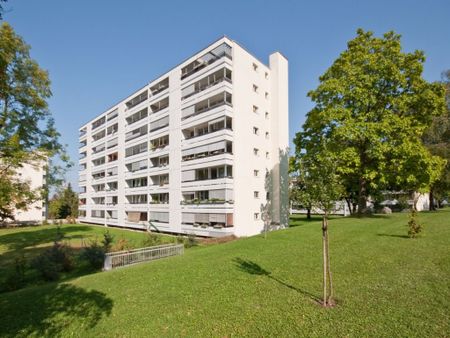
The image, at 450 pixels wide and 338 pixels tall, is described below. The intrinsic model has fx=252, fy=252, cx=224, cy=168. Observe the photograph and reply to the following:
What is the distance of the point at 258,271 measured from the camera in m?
10.3

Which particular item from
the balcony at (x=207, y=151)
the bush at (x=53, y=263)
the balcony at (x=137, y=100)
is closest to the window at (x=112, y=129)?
the balcony at (x=137, y=100)

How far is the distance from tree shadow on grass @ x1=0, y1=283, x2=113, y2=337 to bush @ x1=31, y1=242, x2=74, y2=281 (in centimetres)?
320

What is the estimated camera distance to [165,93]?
3619 centimetres

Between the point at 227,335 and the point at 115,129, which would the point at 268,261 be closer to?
the point at 227,335

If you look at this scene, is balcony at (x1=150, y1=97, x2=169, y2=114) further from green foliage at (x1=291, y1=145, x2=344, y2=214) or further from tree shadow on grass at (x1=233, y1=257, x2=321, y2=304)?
green foliage at (x1=291, y1=145, x2=344, y2=214)

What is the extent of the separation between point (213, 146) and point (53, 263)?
59.9ft

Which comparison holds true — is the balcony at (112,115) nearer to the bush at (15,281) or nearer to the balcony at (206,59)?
the balcony at (206,59)

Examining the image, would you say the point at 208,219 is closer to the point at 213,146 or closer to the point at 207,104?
the point at 213,146

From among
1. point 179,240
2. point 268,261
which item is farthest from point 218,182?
point 268,261

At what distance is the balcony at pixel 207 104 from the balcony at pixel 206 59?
168 inches

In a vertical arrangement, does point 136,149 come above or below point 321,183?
above

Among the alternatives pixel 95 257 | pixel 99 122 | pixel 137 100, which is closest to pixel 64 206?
pixel 99 122

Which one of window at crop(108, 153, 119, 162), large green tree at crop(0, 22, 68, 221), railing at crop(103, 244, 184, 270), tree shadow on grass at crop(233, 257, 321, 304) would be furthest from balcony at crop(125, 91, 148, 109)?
tree shadow on grass at crop(233, 257, 321, 304)

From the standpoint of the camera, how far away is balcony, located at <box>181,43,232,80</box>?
2875 cm
